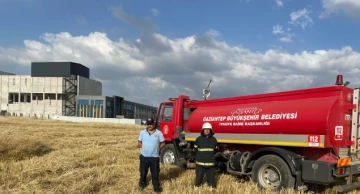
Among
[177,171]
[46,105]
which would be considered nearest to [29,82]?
[46,105]

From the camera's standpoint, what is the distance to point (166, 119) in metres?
Answer: 13.4

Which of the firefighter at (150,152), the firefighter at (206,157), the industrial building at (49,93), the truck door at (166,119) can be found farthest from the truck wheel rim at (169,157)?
the industrial building at (49,93)

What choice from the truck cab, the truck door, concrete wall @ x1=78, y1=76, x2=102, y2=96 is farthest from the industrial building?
the truck cab

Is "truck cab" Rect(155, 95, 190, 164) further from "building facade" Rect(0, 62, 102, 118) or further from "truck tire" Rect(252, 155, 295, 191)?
"building facade" Rect(0, 62, 102, 118)

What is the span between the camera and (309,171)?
8.12m

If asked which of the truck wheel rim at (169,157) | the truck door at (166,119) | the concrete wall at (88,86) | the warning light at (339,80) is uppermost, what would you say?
the concrete wall at (88,86)

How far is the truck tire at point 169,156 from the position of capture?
41.5 feet

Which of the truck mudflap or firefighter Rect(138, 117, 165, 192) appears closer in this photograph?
the truck mudflap

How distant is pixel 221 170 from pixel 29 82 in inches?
2709

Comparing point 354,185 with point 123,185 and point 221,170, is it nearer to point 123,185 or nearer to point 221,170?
point 221,170

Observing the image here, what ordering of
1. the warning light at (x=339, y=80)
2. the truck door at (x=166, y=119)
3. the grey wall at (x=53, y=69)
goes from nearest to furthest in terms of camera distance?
the warning light at (x=339, y=80) → the truck door at (x=166, y=119) → the grey wall at (x=53, y=69)

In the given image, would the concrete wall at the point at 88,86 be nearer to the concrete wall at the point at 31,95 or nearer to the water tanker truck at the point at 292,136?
the concrete wall at the point at 31,95

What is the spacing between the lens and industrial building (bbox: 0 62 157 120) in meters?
68.9

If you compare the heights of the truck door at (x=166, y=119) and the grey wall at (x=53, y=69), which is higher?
the grey wall at (x=53, y=69)
